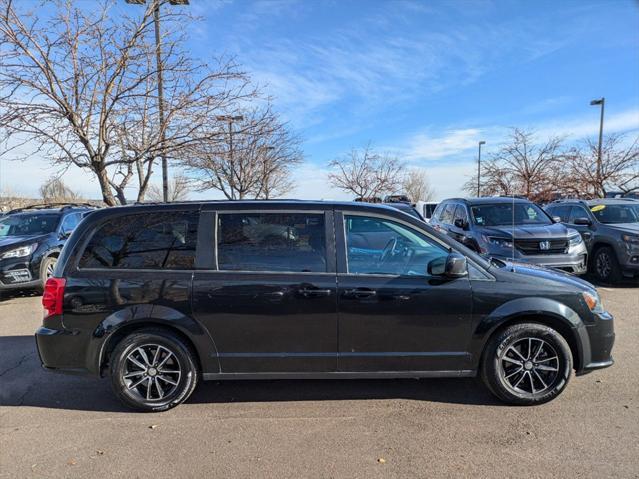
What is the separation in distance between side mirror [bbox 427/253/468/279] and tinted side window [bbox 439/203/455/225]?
7106 mm

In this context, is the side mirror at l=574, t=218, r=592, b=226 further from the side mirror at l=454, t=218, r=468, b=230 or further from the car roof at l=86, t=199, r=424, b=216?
the car roof at l=86, t=199, r=424, b=216

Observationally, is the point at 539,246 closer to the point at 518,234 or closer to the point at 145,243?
the point at 518,234

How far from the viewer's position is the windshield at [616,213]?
962 centimetres

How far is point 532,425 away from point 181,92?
10036 mm

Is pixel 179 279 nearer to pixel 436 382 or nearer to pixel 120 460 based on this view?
pixel 120 460

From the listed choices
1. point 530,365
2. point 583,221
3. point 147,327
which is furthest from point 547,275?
point 583,221

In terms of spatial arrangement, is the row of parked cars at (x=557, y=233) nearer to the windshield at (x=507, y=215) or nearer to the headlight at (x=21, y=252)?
the windshield at (x=507, y=215)

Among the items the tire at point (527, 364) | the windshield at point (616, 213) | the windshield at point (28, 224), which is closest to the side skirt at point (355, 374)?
the tire at point (527, 364)

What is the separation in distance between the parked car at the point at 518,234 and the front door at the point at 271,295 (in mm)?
4421

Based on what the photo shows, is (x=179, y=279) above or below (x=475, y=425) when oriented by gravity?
above

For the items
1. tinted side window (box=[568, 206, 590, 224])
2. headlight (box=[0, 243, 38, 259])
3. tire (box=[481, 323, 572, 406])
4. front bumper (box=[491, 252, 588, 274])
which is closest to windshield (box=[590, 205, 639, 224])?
tinted side window (box=[568, 206, 590, 224])

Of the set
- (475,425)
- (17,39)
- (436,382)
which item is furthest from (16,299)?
(475,425)

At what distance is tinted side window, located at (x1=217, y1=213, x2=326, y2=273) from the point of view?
383 cm

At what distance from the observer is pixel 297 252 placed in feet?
12.6
